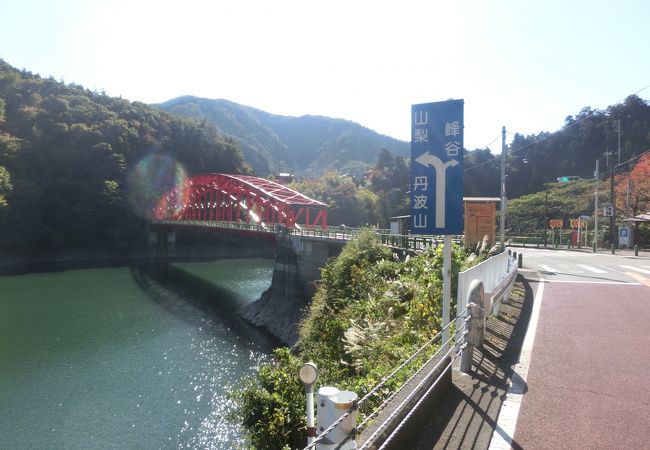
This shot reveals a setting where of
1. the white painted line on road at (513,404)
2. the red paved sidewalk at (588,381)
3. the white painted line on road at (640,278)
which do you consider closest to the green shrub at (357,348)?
the white painted line on road at (513,404)

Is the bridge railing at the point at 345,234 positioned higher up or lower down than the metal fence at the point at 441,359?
higher up

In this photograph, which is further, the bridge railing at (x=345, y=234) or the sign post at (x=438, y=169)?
the bridge railing at (x=345, y=234)

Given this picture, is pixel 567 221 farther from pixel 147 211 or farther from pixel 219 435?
pixel 147 211

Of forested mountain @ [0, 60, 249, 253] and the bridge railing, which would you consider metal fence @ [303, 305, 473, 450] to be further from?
forested mountain @ [0, 60, 249, 253]

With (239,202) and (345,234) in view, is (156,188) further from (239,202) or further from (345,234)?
(345,234)

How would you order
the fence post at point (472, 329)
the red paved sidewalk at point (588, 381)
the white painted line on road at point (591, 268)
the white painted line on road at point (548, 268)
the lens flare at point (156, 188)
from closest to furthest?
the red paved sidewalk at point (588, 381)
the fence post at point (472, 329)
the white painted line on road at point (591, 268)
the white painted line on road at point (548, 268)
the lens flare at point (156, 188)

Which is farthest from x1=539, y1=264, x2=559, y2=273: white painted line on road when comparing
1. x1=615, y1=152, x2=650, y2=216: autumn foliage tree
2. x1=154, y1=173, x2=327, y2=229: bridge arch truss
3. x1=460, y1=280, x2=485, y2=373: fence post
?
x1=615, y1=152, x2=650, y2=216: autumn foliage tree

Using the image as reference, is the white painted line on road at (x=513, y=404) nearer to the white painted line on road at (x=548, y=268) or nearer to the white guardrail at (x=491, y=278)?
the white guardrail at (x=491, y=278)

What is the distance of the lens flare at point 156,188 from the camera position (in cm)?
6038

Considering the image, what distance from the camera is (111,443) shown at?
37.2 feet

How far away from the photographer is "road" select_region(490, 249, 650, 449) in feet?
13.4

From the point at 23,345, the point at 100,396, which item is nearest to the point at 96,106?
the point at 23,345

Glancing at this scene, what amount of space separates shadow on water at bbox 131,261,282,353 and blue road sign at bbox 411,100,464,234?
16445 millimetres

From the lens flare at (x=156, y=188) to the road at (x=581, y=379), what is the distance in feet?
194
